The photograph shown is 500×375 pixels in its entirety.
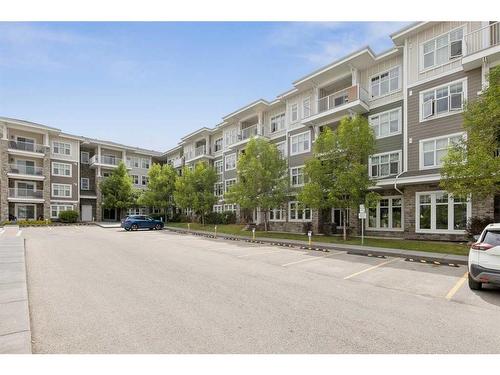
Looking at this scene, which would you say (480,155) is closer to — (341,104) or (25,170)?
(341,104)

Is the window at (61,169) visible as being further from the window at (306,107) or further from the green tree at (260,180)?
the window at (306,107)

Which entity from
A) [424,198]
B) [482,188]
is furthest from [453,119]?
[482,188]

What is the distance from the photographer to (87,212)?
46.2 meters

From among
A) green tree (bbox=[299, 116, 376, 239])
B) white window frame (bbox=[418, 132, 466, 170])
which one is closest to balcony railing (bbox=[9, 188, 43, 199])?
green tree (bbox=[299, 116, 376, 239])

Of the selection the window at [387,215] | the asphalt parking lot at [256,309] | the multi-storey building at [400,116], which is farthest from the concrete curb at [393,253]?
the window at [387,215]

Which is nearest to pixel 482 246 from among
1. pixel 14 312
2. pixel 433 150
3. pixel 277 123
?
pixel 14 312

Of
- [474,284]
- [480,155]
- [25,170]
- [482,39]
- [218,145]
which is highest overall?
[482,39]

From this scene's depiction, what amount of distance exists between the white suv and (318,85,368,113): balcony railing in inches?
654

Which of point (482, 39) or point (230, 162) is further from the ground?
point (482, 39)

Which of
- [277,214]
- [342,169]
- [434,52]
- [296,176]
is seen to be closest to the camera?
[434,52]

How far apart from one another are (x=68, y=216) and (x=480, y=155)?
1787 inches

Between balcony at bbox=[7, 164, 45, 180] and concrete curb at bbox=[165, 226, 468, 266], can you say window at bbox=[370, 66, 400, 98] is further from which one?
balcony at bbox=[7, 164, 45, 180]

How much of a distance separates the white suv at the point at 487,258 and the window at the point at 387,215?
13833 mm

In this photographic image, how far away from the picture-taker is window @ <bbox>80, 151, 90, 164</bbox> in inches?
1860
